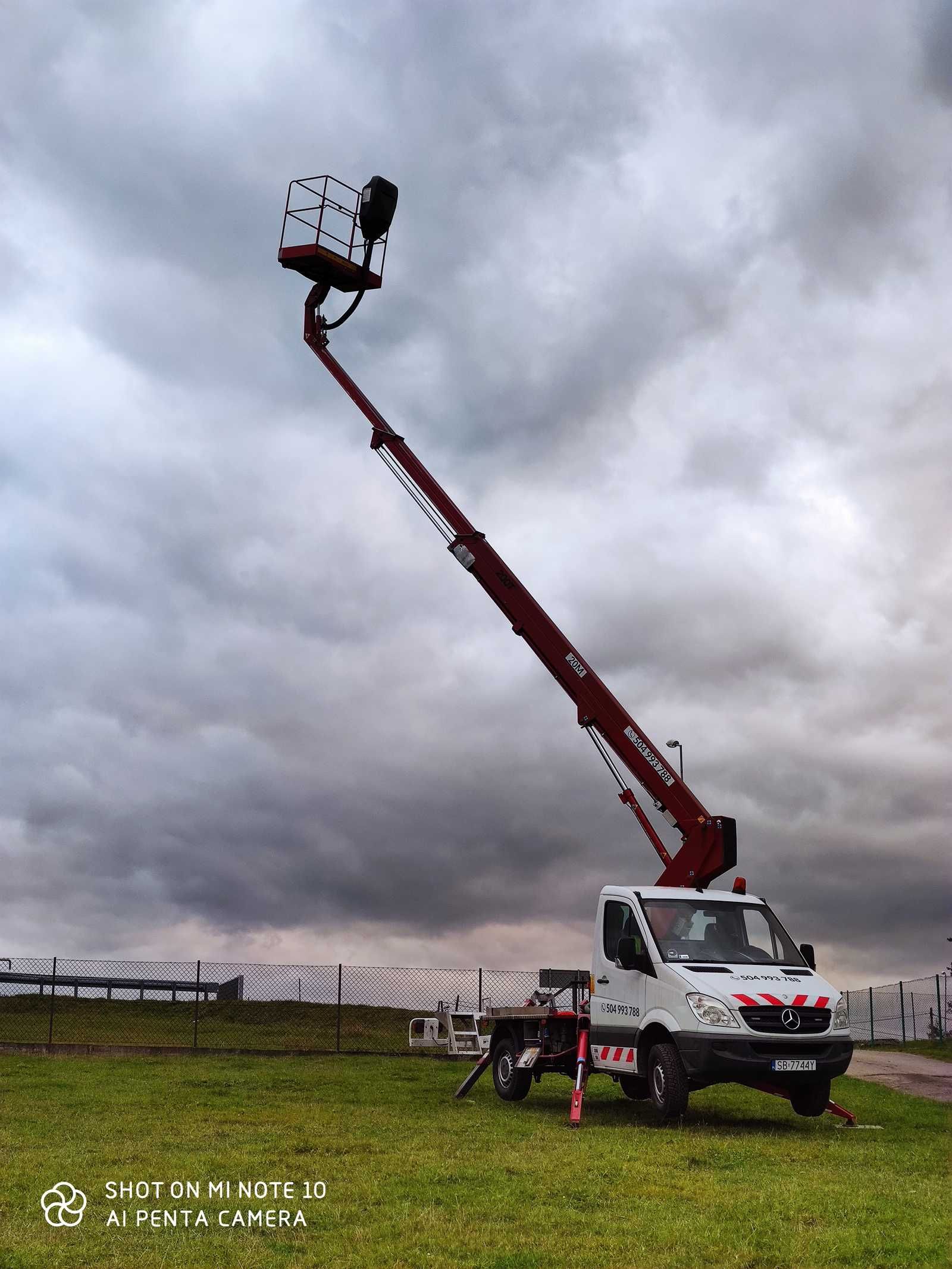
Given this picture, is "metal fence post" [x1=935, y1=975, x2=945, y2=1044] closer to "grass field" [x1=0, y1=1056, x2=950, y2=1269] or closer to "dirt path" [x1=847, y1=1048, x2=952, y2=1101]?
"dirt path" [x1=847, y1=1048, x2=952, y2=1101]

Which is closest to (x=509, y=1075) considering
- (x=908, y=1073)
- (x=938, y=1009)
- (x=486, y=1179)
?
(x=486, y=1179)

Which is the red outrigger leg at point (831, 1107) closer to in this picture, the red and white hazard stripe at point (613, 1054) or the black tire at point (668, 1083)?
the black tire at point (668, 1083)

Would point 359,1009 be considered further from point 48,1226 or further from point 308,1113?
point 48,1226

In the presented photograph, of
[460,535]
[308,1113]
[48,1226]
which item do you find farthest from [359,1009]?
[48,1226]

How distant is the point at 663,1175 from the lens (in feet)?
27.8

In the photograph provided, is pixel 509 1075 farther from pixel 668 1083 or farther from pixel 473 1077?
pixel 668 1083

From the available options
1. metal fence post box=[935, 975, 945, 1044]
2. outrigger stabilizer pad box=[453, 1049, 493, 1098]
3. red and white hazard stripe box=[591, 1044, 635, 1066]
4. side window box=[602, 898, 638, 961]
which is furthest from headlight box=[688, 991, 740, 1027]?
metal fence post box=[935, 975, 945, 1044]

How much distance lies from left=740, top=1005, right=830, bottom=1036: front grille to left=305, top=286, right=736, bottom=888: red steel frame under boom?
362cm

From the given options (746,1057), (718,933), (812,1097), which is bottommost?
(812,1097)

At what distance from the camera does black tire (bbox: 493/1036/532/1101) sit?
14586 millimetres

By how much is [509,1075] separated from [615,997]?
91.7 inches

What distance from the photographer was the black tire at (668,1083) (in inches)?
464

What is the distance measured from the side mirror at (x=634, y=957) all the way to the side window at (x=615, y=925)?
466mm

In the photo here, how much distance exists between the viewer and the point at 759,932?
1351 centimetres
